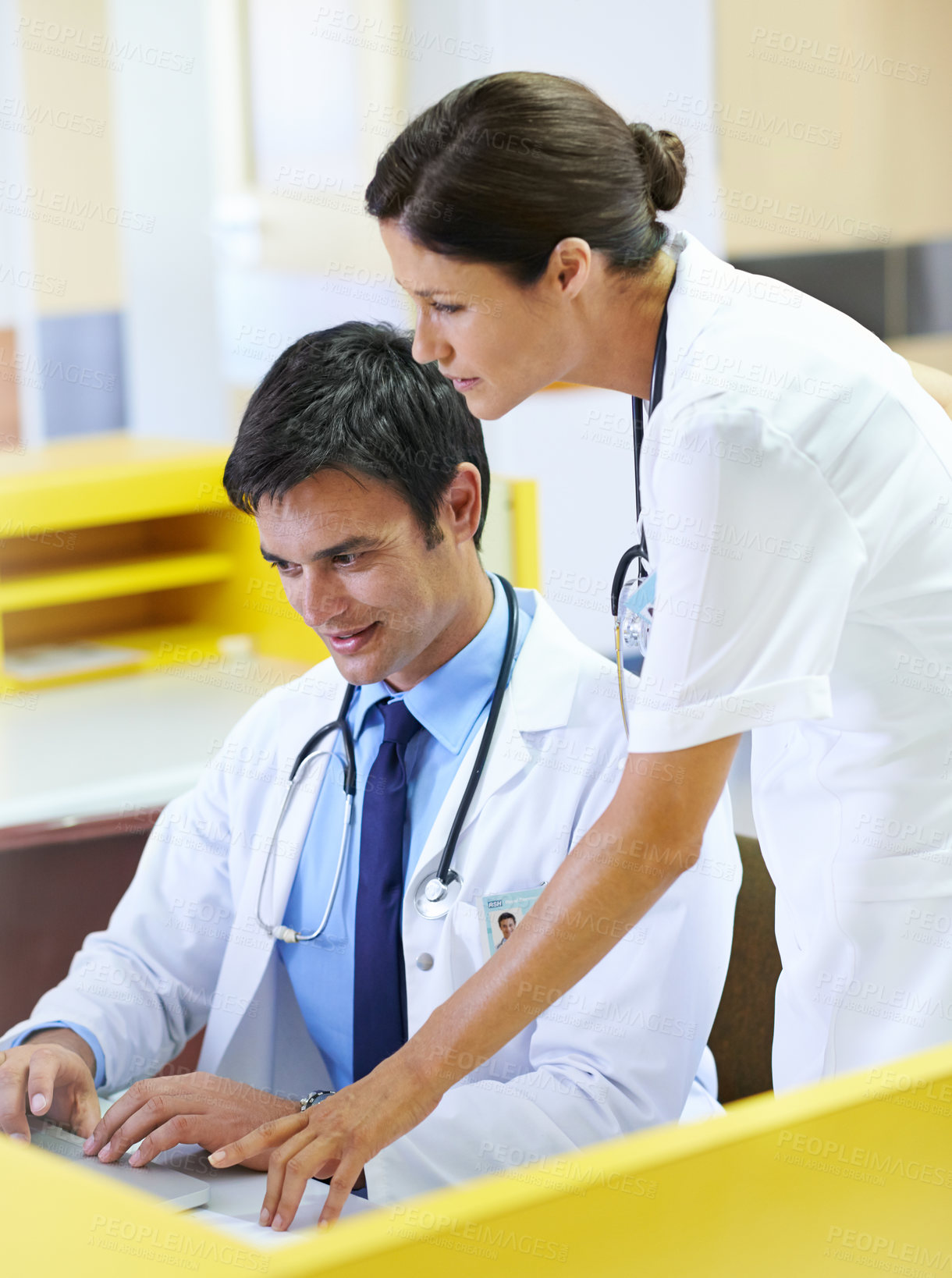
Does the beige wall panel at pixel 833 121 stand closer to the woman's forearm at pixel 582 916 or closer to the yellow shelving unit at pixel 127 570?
the yellow shelving unit at pixel 127 570

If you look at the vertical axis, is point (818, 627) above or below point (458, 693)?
above

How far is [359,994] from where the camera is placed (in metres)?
1.48

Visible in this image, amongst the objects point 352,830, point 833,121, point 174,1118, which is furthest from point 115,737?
point 833,121

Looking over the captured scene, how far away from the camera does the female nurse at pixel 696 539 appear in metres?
1.08

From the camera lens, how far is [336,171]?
4.12m

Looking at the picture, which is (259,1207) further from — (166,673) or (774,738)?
(166,673)

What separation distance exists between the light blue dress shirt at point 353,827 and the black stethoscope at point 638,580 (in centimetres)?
18

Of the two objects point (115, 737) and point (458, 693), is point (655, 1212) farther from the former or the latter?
point (115, 737)

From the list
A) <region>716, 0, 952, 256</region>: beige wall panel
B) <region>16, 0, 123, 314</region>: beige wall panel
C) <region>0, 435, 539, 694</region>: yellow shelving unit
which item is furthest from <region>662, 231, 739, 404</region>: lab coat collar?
<region>716, 0, 952, 256</region>: beige wall panel

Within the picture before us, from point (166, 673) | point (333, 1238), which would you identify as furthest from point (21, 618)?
point (333, 1238)

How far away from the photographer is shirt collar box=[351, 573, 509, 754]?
61.1 inches

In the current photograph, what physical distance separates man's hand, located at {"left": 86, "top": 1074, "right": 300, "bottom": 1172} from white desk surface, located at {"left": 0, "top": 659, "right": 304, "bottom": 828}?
845 mm

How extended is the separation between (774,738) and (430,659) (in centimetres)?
39

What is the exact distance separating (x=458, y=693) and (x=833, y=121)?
422 centimetres
